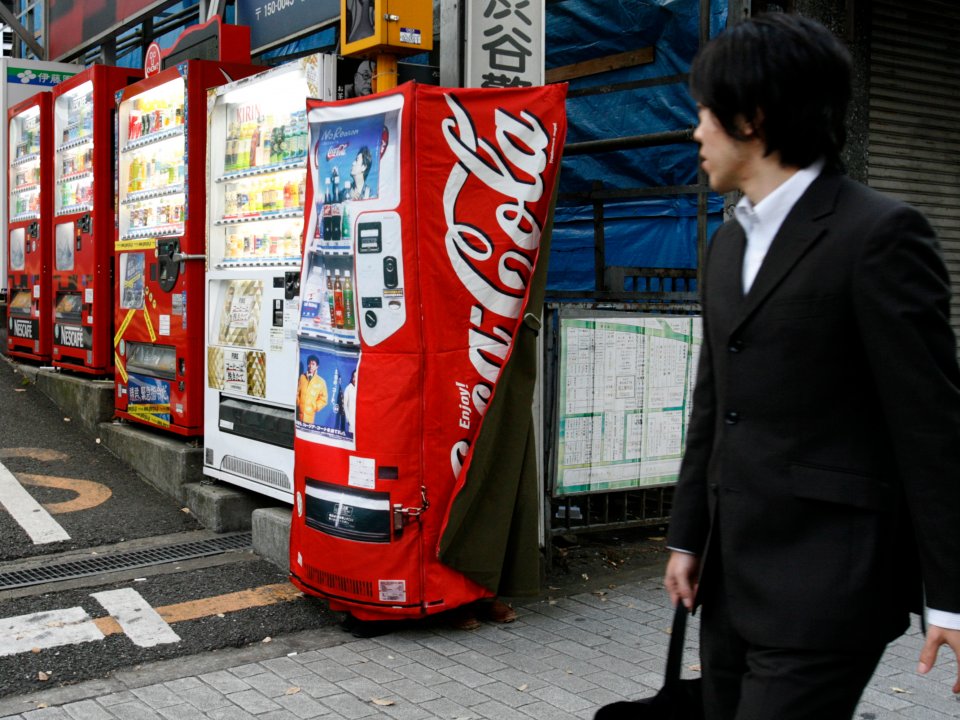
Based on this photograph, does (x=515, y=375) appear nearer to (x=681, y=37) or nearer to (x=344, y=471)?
(x=344, y=471)

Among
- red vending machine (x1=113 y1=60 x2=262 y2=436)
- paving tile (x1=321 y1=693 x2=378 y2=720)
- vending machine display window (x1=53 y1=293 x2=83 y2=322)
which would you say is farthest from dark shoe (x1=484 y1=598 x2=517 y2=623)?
vending machine display window (x1=53 y1=293 x2=83 y2=322)

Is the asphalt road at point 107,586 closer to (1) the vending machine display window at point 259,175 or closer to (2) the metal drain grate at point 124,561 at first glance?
(2) the metal drain grate at point 124,561

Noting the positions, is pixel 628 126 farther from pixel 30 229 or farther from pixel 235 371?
pixel 30 229

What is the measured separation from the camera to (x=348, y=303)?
4.87 metres

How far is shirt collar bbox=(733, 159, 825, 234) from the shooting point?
2.05m

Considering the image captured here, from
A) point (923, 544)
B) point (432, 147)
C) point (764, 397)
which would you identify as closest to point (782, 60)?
point (764, 397)

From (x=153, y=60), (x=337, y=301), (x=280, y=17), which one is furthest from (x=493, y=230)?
(x=280, y=17)

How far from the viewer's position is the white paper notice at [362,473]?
186 inches

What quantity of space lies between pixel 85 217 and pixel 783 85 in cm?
757

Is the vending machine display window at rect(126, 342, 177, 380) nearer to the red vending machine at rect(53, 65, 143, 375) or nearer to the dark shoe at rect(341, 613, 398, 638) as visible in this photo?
the red vending machine at rect(53, 65, 143, 375)

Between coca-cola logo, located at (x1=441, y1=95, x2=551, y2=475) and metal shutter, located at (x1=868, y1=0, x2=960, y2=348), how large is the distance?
13.8 feet

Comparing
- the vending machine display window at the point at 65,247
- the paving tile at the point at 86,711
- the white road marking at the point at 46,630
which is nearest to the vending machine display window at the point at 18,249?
the vending machine display window at the point at 65,247

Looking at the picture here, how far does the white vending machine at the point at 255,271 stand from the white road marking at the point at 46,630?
135cm

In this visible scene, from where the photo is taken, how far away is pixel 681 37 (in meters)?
7.79
